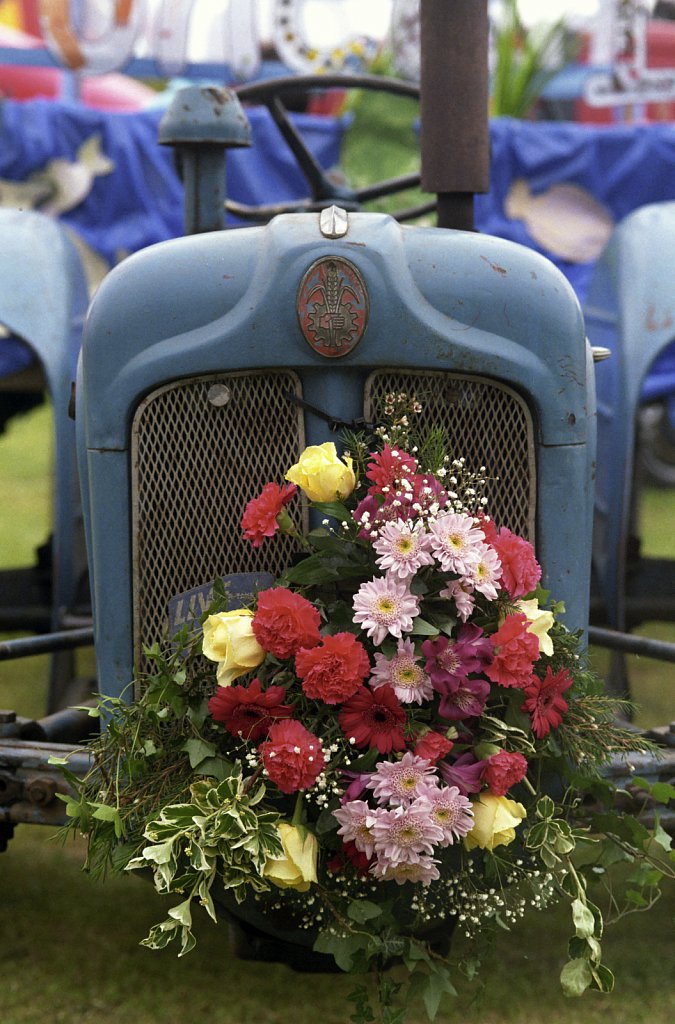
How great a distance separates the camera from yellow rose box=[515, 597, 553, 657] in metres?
1.93

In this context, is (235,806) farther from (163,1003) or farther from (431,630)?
(163,1003)

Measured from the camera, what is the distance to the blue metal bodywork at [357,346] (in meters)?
2.09

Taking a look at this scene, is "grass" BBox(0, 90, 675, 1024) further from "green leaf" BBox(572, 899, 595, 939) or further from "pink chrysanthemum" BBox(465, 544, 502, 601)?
"pink chrysanthemum" BBox(465, 544, 502, 601)

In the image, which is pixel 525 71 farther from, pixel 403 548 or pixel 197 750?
pixel 197 750

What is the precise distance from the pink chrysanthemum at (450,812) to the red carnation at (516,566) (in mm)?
319

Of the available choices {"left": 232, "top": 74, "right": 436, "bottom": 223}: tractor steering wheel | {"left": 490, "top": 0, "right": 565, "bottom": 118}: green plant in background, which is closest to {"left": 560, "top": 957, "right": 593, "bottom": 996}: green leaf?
{"left": 232, "top": 74, "right": 436, "bottom": 223}: tractor steering wheel

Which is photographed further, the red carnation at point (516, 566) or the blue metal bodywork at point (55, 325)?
the blue metal bodywork at point (55, 325)

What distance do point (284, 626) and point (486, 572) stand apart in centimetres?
31

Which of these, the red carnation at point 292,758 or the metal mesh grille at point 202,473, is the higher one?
the metal mesh grille at point 202,473

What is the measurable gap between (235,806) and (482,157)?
4.47 feet

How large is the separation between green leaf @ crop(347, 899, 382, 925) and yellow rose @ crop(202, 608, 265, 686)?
378 mm

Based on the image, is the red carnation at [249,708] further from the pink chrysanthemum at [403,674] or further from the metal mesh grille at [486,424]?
the metal mesh grille at [486,424]

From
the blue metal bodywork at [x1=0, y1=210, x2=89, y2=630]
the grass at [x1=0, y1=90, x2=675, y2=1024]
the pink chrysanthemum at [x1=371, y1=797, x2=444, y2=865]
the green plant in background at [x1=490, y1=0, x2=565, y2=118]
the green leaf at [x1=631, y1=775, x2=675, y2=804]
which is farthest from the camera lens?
the green plant in background at [x1=490, y1=0, x2=565, y2=118]

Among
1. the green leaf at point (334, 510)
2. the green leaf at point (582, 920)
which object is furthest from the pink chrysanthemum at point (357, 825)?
the green leaf at point (334, 510)
